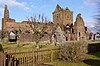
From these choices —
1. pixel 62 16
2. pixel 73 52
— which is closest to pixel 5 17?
pixel 62 16

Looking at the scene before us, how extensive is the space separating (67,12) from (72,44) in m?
60.7

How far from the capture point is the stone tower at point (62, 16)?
75.1m

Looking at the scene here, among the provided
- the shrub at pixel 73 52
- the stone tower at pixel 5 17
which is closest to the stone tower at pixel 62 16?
the stone tower at pixel 5 17

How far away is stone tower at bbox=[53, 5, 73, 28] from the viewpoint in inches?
2958

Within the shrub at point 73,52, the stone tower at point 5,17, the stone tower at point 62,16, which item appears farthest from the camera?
the stone tower at point 62,16

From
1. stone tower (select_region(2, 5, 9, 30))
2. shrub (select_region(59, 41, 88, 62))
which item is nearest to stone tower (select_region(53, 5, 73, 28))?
stone tower (select_region(2, 5, 9, 30))

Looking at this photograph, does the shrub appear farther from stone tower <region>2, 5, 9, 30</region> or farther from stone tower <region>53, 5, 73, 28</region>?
stone tower <region>53, 5, 73, 28</region>

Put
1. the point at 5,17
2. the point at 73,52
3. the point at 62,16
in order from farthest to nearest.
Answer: the point at 62,16 < the point at 5,17 < the point at 73,52

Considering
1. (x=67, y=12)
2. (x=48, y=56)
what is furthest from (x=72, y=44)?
(x=67, y=12)

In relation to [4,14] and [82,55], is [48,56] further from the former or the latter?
[4,14]

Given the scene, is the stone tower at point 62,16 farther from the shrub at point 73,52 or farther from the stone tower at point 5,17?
the shrub at point 73,52

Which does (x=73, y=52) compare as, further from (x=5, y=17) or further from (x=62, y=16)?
(x=62, y=16)

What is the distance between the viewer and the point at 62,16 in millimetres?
75062

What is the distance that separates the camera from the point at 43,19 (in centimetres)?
4841
